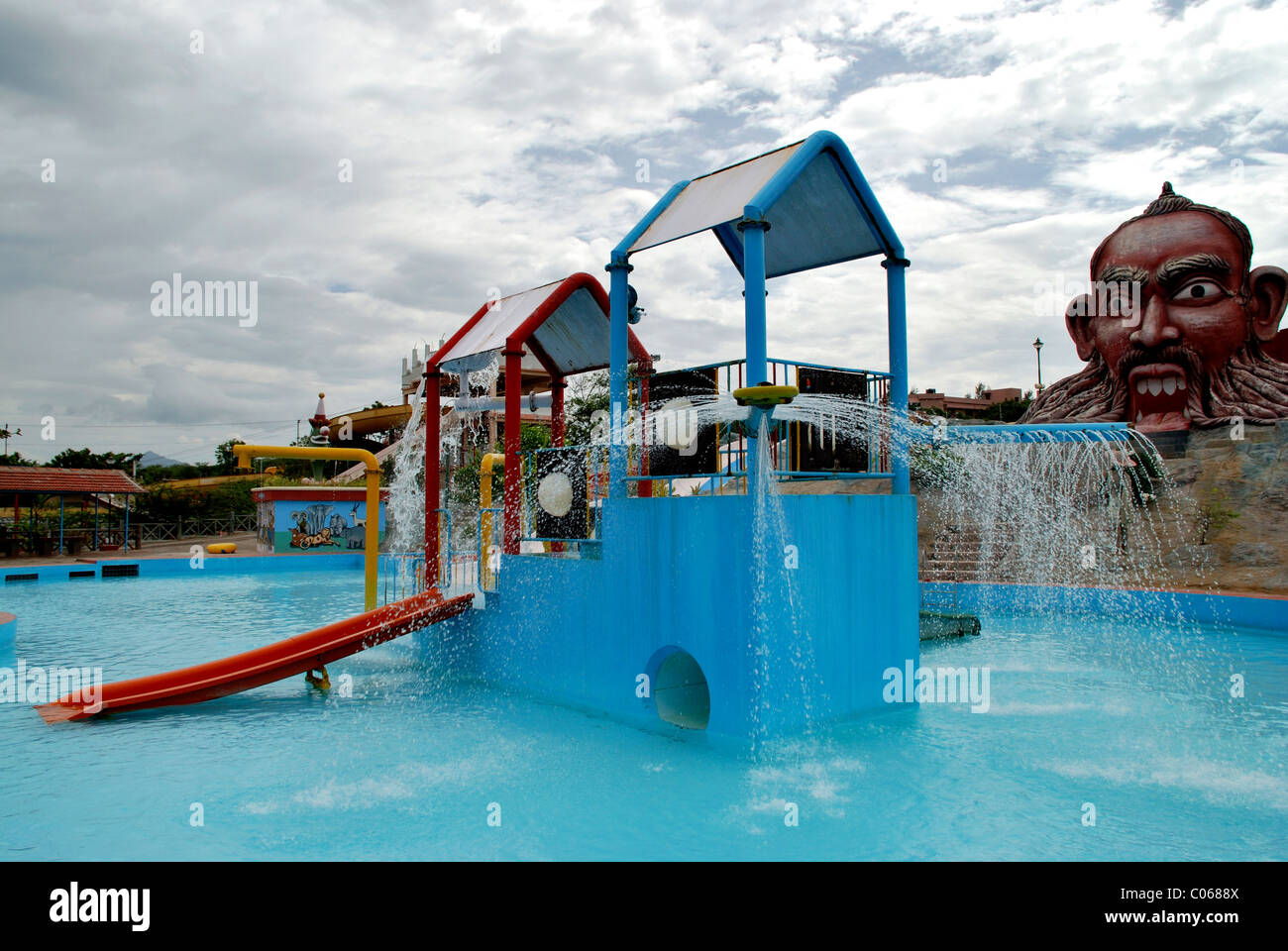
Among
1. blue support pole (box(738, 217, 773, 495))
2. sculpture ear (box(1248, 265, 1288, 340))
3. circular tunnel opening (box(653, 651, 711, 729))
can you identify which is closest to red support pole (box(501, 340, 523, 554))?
circular tunnel opening (box(653, 651, 711, 729))

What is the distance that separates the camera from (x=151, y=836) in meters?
5.08

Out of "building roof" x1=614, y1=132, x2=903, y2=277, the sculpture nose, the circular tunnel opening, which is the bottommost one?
the circular tunnel opening

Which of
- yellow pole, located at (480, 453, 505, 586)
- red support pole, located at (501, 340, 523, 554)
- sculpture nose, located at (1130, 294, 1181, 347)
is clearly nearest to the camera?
red support pole, located at (501, 340, 523, 554)

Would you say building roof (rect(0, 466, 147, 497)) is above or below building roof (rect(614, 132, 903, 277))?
below

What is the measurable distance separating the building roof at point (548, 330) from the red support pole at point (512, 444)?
21 cm

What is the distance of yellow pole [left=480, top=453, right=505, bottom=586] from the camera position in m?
9.53

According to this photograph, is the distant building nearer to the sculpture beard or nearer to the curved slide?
the sculpture beard

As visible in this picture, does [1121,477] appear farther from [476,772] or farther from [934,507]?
[476,772]

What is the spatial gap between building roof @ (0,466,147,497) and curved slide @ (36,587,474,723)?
2026cm

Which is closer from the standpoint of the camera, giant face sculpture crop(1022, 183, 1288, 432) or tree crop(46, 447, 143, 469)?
giant face sculpture crop(1022, 183, 1288, 432)

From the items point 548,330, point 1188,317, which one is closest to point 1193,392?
point 1188,317

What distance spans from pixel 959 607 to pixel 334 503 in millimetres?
21176

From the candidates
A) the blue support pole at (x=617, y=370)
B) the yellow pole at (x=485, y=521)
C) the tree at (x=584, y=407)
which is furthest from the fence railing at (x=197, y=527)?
the blue support pole at (x=617, y=370)
